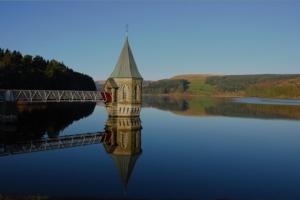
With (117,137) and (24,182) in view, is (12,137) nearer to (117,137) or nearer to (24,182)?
(117,137)

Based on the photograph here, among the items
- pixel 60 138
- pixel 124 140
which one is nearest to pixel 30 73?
pixel 60 138

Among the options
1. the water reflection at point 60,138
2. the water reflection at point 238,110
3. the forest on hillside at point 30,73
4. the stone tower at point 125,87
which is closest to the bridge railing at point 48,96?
the water reflection at point 60,138

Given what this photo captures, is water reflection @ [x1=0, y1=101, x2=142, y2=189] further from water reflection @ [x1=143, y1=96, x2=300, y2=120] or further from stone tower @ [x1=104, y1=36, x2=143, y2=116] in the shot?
water reflection @ [x1=143, y1=96, x2=300, y2=120]

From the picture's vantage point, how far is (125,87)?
174 ft

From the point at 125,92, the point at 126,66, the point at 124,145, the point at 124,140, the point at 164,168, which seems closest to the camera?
the point at 164,168

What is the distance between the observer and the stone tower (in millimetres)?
52906

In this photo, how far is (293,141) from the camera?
118ft

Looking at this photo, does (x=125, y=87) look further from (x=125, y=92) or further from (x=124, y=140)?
(x=124, y=140)

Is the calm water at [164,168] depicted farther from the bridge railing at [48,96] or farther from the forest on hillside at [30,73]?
the forest on hillside at [30,73]

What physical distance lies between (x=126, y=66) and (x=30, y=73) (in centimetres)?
2610

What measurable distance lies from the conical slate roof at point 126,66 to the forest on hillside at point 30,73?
21.4m

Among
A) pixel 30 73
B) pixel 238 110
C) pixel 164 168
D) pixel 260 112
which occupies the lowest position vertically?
pixel 238 110

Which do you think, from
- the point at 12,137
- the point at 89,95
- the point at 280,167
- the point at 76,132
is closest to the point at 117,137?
the point at 76,132

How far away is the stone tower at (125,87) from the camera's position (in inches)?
2083
